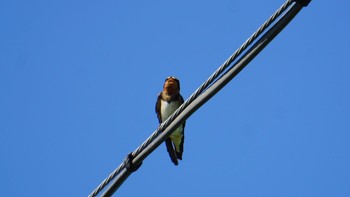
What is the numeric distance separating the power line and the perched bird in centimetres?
539

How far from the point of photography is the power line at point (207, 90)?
13.0 ft

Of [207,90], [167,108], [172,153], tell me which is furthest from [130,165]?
[167,108]

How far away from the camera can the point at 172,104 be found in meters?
10.2

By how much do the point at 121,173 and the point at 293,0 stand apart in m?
1.74

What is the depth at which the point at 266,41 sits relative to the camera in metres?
3.96

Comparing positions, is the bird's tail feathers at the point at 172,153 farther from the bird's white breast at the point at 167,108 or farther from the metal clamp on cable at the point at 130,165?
the metal clamp on cable at the point at 130,165

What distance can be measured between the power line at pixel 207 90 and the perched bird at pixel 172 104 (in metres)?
5.39

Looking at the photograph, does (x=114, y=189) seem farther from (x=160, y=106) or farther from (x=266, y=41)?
(x=160, y=106)

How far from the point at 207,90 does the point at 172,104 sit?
5.96m

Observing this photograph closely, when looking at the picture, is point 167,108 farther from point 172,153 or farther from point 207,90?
point 207,90

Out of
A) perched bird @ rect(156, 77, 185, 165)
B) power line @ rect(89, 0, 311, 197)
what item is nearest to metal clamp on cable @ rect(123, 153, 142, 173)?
power line @ rect(89, 0, 311, 197)

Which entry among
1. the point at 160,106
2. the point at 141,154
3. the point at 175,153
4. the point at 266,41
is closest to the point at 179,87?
the point at 160,106

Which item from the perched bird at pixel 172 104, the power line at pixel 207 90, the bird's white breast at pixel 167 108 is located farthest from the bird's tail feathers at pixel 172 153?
the power line at pixel 207 90

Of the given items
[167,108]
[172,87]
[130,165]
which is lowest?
[130,165]
